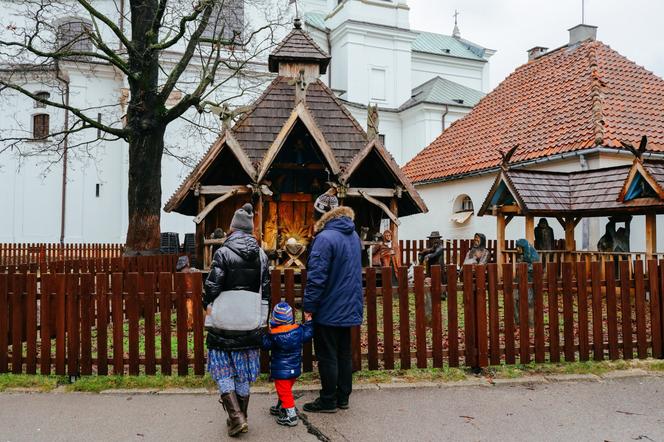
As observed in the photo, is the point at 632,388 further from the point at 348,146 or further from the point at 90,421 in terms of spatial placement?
the point at 348,146

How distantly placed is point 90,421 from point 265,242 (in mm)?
6277

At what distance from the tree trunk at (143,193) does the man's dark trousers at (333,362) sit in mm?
8360

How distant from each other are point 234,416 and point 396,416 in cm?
149

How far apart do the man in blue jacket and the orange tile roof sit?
10598 millimetres

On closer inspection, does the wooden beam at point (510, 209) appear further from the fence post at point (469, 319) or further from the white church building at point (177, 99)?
the white church building at point (177, 99)

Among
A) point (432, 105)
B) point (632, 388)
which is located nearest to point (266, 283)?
point (632, 388)

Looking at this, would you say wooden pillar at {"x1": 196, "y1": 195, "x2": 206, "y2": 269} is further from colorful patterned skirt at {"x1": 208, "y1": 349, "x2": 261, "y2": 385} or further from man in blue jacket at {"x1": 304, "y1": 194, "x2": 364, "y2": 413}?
colorful patterned skirt at {"x1": 208, "y1": 349, "x2": 261, "y2": 385}

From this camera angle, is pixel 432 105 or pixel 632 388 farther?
pixel 432 105

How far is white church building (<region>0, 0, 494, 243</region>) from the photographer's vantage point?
97.9 ft

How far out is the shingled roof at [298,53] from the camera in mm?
11562

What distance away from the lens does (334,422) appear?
15.4 feet

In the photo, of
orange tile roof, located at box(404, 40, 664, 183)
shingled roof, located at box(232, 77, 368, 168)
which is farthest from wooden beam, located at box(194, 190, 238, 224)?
orange tile roof, located at box(404, 40, 664, 183)

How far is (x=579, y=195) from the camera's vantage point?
12.0 m

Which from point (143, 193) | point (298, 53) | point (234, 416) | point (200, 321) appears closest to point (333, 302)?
point (234, 416)
